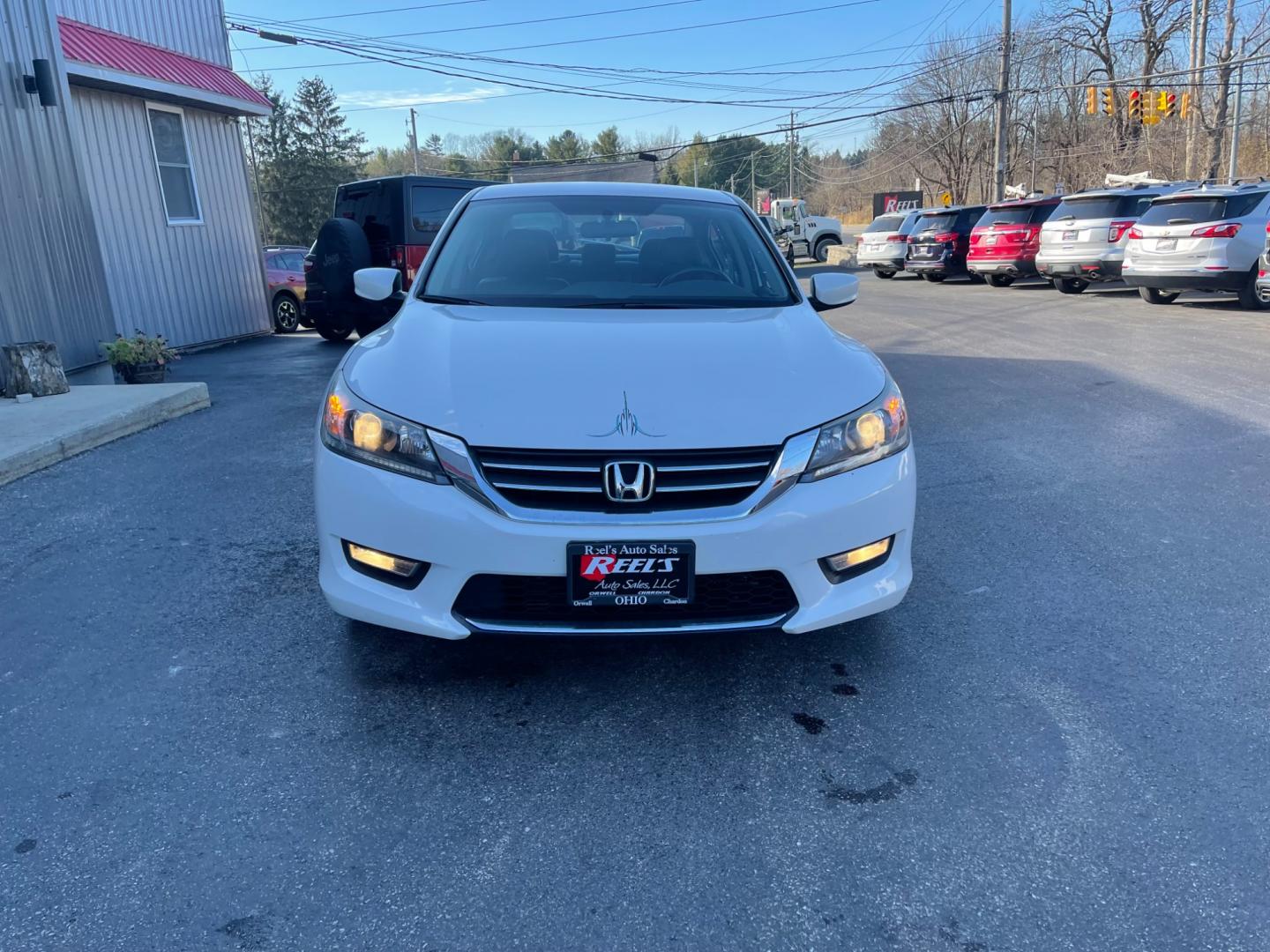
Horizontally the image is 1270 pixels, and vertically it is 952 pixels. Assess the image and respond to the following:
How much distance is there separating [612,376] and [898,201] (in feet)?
141

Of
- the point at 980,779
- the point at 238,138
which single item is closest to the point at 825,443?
the point at 980,779

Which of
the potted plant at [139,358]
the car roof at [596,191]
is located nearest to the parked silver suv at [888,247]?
the potted plant at [139,358]

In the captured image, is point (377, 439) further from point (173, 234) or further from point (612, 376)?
point (173, 234)

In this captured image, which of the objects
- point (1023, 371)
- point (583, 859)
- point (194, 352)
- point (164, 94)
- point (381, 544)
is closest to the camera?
point (583, 859)

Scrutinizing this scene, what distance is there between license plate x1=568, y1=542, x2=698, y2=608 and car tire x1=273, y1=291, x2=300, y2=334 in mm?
13412

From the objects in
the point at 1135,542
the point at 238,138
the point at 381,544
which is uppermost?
the point at 238,138

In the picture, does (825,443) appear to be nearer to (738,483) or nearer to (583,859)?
(738,483)

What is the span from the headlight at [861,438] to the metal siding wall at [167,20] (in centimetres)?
1125

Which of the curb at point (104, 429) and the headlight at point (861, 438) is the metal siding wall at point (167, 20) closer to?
the curb at point (104, 429)

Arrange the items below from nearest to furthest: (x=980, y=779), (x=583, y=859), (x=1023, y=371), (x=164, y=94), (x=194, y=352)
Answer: (x=583, y=859), (x=980, y=779), (x=1023, y=371), (x=164, y=94), (x=194, y=352)

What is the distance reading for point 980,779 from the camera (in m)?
2.40

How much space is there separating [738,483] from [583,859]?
3.49 feet

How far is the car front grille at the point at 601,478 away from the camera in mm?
2461

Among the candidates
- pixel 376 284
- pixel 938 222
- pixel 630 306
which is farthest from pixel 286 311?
pixel 938 222
